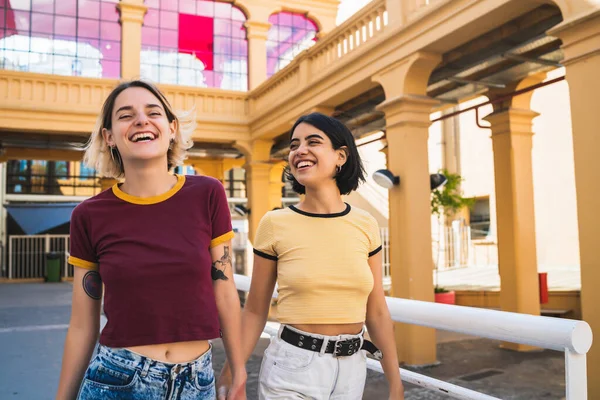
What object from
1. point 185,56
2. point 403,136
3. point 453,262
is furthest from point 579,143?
point 453,262

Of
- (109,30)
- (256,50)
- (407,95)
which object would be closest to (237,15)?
(256,50)

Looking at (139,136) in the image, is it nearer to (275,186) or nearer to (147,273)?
(147,273)

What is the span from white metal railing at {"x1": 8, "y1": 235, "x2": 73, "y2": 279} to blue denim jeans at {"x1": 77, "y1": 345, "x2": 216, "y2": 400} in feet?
61.3

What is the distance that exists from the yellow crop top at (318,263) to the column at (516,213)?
274 inches

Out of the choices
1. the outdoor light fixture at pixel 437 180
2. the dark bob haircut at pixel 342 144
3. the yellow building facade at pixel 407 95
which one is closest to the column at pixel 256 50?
the yellow building facade at pixel 407 95

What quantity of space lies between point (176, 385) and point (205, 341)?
0.15 metres

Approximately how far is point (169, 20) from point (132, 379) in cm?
1298

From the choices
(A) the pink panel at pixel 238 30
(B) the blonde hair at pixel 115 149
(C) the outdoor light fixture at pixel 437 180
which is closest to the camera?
(B) the blonde hair at pixel 115 149

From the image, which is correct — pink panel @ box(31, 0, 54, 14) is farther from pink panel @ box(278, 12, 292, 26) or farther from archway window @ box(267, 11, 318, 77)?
pink panel @ box(278, 12, 292, 26)

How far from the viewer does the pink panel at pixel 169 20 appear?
43.0 feet

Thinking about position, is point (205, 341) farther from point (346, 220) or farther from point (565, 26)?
point (565, 26)

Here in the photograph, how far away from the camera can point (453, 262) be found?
624 inches

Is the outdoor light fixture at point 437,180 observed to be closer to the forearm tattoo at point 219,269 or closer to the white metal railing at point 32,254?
the forearm tattoo at point 219,269

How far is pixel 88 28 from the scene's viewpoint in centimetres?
1253
